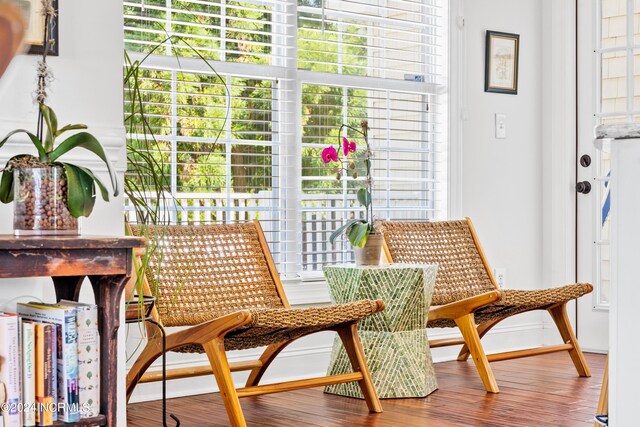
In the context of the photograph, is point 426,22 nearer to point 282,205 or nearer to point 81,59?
point 282,205

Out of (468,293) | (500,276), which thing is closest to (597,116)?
(500,276)

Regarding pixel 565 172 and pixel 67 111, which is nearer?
pixel 67 111

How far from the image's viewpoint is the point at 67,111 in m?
2.34

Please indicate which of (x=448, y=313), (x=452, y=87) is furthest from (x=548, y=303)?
(x=452, y=87)

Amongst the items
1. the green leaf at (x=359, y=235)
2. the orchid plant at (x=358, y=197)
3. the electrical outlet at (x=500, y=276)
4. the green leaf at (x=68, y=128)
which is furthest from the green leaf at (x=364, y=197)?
the green leaf at (x=68, y=128)

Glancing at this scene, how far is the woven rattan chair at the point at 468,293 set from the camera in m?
3.63

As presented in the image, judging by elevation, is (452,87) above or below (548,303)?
above

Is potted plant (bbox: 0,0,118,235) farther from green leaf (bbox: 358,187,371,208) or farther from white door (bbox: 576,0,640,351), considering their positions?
white door (bbox: 576,0,640,351)

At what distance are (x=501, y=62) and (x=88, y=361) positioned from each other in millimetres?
3490

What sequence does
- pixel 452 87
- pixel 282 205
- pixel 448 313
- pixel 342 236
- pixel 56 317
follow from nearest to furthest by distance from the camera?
pixel 56 317
pixel 448 313
pixel 282 205
pixel 342 236
pixel 452 87

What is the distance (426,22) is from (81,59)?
2.61 meters

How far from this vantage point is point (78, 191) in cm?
196

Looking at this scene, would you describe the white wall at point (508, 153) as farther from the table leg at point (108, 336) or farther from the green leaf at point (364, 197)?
the table leg at point (108, 336)

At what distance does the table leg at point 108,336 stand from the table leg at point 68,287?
19 centimetres
